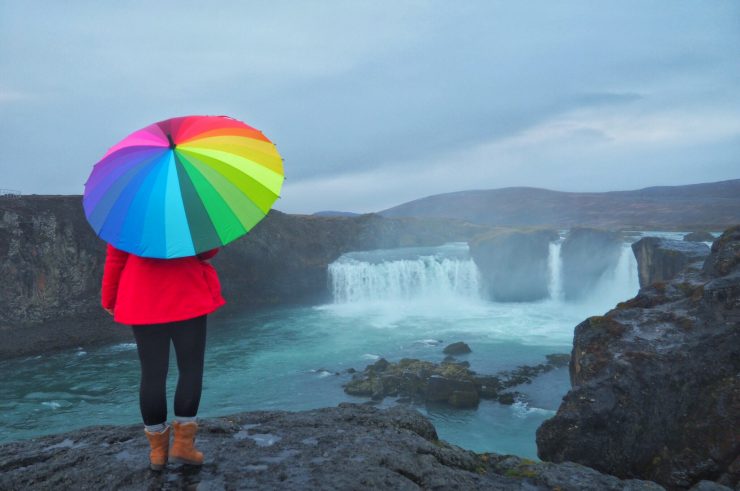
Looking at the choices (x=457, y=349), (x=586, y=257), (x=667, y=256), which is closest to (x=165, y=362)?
(x=457, y=349)

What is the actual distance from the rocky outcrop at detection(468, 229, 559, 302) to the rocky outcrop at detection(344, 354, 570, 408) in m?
18.7

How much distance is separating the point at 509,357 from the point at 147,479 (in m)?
20.3

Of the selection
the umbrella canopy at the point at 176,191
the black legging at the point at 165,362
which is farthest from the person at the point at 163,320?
the umbrella canopy at the point at 176,191

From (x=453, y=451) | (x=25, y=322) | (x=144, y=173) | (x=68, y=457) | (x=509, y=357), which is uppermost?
(x=144, y=173)

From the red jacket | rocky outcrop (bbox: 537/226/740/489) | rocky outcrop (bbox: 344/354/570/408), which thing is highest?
the red jacket

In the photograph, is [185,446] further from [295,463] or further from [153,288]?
[153,288]

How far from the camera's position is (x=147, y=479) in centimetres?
350

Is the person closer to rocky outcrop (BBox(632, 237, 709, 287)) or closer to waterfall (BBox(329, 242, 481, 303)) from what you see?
rocky outcrop (BBox(632, 237, 709, 287))

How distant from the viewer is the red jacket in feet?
11.0

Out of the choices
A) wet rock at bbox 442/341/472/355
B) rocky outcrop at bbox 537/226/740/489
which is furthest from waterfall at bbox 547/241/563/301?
rocky outcrop at bbox 537/226/740/489

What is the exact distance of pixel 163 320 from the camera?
3348 millimetres

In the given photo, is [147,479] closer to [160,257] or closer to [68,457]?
[68,457]

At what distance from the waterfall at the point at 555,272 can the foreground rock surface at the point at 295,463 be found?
3631 cm

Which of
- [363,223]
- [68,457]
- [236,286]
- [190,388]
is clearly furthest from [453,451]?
[363,223]
